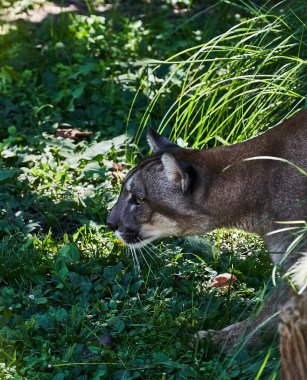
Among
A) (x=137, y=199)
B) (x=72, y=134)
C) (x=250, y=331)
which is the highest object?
(x=72, y=134)

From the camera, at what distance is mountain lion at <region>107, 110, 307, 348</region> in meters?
5.45

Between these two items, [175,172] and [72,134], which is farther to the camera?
[72,134]

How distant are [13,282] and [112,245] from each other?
0.80 meters

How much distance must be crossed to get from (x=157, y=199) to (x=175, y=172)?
0.81ft

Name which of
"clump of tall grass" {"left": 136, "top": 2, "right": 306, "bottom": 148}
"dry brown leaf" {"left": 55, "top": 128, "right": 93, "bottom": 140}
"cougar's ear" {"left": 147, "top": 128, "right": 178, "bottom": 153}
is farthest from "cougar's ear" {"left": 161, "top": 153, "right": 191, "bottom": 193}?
"dry brown leaf" {"left": 55, "top": 128, "right": 93, "bottom": 140}

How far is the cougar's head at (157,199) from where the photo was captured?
563cm

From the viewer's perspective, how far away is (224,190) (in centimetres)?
565

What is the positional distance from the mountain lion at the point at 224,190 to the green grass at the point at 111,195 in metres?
0.34

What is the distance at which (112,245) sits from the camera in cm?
648

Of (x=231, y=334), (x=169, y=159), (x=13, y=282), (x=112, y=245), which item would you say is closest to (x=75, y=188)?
(x=112, y=245)

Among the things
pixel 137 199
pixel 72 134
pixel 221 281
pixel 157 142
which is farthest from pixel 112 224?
pixel 72 134

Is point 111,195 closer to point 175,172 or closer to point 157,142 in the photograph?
point 157,142

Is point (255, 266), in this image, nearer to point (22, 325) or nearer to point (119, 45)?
point (22, 325)

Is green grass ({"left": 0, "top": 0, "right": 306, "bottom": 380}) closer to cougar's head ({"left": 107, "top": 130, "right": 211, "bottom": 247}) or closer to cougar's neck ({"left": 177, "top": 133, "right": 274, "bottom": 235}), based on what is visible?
cougar's head ({"left": 107, "top": 130, "right": 211, "bottom": 247})
